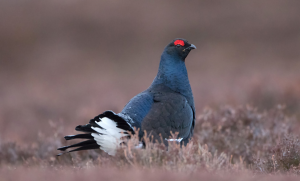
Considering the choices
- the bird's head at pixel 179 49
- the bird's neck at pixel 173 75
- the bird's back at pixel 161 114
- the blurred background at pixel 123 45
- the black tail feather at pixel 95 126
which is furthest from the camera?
the blurred background at pixel 123 45

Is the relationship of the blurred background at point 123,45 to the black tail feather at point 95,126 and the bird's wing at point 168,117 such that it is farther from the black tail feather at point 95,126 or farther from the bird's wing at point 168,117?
the black tail feather at point 95,126

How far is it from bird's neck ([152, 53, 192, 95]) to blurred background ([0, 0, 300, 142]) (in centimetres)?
685

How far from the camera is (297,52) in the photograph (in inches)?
637

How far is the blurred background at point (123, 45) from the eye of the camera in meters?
13.8

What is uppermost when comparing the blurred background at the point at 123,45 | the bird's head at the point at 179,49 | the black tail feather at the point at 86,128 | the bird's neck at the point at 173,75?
the blurred background at the point at 123,45

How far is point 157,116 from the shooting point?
4.22 meters

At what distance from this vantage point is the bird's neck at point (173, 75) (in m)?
4.80

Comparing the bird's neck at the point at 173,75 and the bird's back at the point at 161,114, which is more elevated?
the bird's neck at the point at 173,75

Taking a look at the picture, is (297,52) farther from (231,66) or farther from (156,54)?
(156,54)

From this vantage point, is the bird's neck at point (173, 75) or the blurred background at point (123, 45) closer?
the bird's neck at point (173, 75)

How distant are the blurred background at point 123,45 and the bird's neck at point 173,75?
6849mm

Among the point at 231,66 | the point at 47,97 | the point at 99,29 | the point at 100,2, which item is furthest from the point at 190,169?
the point at 100,2

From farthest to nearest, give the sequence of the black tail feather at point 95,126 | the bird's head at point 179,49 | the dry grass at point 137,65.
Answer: the dry grass at point 137,65 → the bird's head at point 179,49 → the black tail feather at point 95,126

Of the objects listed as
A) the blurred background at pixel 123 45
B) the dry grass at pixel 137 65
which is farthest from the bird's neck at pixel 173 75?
the blurred background at pixel 123 45
